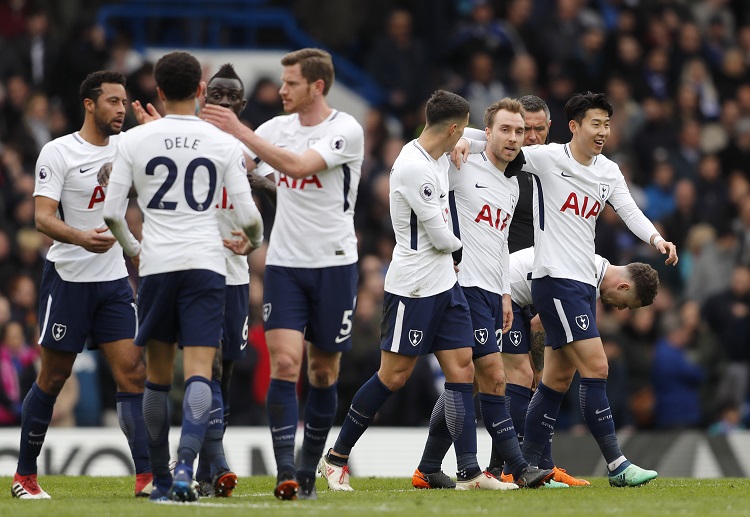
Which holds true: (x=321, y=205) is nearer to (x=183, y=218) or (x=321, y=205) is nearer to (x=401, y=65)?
(x=183, y=218)

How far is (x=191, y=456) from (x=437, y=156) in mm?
3169

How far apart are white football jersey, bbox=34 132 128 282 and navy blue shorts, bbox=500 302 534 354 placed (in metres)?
3.36

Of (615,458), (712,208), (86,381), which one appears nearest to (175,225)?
(615,458)

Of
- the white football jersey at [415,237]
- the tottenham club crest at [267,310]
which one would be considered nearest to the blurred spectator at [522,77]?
the white football jersey at [415,237]

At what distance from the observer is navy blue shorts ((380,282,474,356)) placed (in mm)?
10656

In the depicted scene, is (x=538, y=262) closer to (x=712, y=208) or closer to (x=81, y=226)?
(x=81, y=226)

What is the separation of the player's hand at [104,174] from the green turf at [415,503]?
2.30m

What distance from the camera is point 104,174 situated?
34.2ft

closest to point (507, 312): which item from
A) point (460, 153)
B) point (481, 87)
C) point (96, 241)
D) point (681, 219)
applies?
point (460, 153)

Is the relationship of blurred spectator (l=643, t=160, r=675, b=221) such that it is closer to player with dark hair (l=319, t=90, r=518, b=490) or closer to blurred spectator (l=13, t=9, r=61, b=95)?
blurred spectator (l=13, t=9, r=61, b=95)

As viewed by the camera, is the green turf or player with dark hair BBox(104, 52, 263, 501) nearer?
the green turf

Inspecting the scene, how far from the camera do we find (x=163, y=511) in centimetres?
873

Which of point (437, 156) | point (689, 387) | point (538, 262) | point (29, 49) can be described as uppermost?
point (29, 49)

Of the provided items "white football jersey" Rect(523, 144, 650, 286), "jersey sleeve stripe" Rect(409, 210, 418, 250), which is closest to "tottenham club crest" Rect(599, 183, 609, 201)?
"white football jersey" Rect(523, 144, 650, 286)
